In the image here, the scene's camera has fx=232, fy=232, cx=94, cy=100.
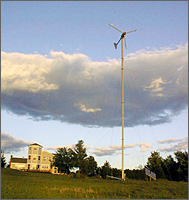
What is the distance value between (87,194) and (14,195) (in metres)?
5.47

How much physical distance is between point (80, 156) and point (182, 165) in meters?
24.6

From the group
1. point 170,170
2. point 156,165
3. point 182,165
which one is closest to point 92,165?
point 170,170

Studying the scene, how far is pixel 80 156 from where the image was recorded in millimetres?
59750

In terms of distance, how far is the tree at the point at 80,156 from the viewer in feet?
192

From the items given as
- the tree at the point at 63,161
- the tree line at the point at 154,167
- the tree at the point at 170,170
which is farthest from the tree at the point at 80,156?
the tree at the point at 170,170

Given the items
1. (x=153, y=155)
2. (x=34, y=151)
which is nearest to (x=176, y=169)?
(x=153, y=155)

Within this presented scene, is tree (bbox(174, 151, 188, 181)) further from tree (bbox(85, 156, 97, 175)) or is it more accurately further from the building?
the building

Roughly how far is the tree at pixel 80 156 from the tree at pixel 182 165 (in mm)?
22812

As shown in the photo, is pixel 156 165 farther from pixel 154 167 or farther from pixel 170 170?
pixel 170 170

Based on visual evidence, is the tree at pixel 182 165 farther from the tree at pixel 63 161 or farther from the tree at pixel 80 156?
the tree at pixel 63 161

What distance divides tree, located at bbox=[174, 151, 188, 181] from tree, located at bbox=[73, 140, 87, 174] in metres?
22.8

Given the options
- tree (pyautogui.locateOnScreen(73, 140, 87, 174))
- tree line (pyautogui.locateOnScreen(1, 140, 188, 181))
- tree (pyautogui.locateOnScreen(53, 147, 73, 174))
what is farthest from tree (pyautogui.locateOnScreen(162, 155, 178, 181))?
tree (pyautogui.locateOnScreen(53, 147, 73, 174))

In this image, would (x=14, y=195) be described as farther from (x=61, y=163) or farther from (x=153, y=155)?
(x=61, y=163)

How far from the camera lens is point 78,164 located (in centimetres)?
5838
